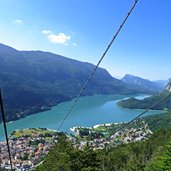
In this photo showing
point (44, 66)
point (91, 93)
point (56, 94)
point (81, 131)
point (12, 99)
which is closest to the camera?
point (81, 131)

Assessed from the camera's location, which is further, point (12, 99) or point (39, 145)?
point (12, 99)

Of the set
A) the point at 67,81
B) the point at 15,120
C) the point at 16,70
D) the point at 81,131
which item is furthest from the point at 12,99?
the point at 67,81

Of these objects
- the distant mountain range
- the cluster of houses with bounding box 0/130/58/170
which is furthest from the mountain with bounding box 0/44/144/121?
→ the cluster of houses with bounding box 0/130/58/170

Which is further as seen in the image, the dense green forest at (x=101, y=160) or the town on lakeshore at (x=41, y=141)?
the town on lakeshore at (x=41, y=141)

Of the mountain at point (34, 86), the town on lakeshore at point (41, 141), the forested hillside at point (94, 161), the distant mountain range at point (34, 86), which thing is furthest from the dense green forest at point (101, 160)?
the distant mountain range at point (34, 86)

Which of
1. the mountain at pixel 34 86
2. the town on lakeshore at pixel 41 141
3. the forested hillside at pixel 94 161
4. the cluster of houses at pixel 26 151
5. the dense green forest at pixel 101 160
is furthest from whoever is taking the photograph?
the mountain at pixel 34 86

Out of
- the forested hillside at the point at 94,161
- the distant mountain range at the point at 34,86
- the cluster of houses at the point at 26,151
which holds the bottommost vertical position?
the forested hillside at the point at 94,161

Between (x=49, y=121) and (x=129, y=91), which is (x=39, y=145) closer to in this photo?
(x=49, y=121)

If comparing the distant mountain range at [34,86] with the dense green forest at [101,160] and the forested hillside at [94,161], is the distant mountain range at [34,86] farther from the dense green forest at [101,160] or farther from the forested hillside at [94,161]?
the forested hillside at [94,161]

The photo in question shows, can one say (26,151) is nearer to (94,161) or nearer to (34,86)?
(94,161)
